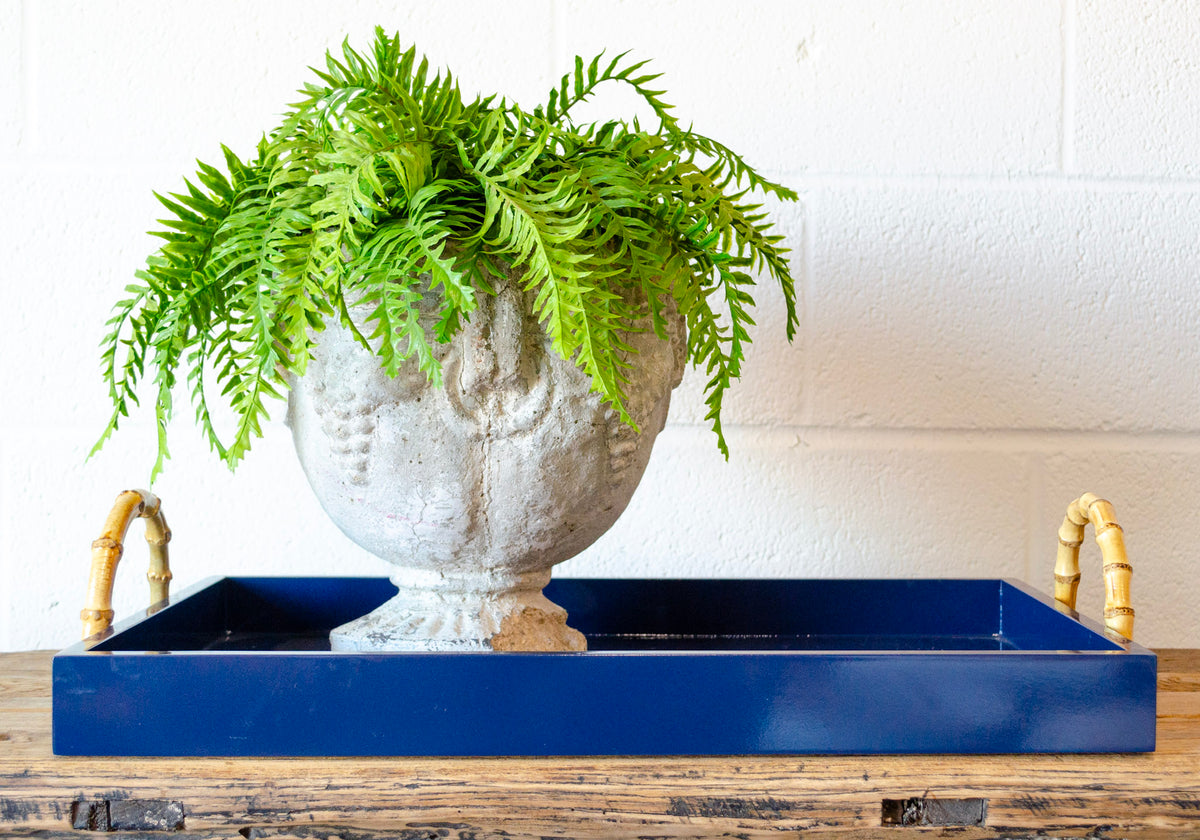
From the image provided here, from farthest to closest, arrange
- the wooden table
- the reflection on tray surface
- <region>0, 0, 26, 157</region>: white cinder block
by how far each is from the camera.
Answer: <region>0, 0, 26, 157</region>: white cinder block, the reflection on tray surface, the wooden table

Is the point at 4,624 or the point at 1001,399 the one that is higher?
the point at 1001,399

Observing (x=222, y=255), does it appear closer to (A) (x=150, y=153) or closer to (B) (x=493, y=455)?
(B) (x=493, y=455)

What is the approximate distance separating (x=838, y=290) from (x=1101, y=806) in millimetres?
740

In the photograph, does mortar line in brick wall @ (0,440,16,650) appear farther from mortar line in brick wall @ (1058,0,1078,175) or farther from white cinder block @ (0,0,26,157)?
mortar line in brick wall @ (1058,0,1078,175)

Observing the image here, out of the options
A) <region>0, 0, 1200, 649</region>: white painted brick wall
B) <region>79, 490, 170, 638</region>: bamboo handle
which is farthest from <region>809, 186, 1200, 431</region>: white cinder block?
<region>79, 490, 170, 638</region>: bamboo handle

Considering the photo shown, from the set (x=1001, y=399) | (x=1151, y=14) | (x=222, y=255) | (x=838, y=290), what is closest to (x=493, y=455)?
(x=222, y=255)

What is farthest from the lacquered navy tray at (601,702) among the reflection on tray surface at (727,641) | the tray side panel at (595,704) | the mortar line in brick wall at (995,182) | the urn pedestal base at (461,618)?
the mortar line in brick wall at (995,182)

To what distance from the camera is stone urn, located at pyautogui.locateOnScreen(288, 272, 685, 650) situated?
0.78m

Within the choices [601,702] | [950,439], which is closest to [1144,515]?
[950,439]

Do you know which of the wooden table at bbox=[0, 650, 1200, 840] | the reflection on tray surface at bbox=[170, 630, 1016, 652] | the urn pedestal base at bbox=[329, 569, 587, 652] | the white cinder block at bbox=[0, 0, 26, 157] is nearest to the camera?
the wooden table at bbox=[0, 650, 1200, 840]

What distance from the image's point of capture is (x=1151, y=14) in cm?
131

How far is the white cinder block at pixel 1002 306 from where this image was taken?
1.31 metres

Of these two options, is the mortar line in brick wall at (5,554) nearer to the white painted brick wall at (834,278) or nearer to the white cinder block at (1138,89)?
the white painted brick wall at (834,278)

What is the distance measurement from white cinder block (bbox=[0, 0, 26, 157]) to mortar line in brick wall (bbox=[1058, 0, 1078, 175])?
1.29m
